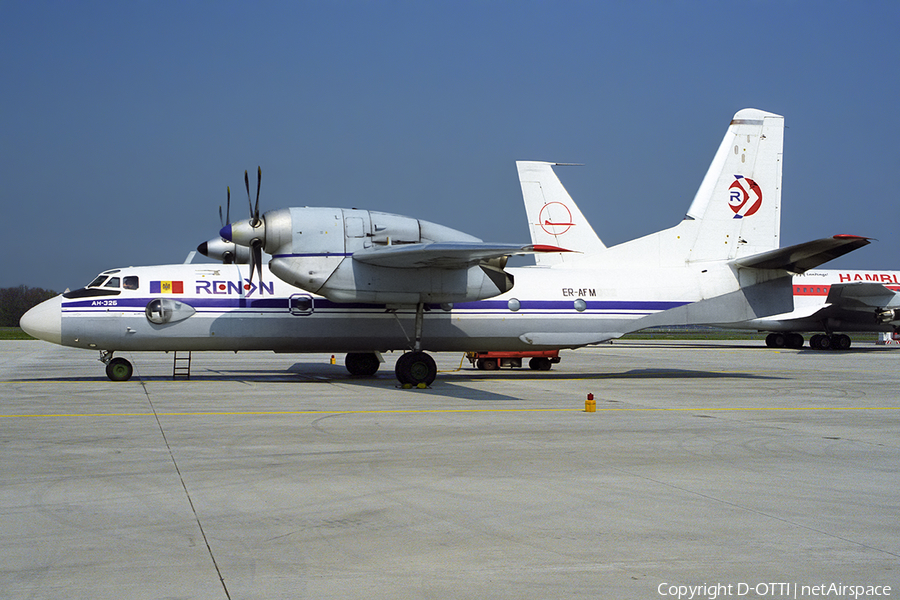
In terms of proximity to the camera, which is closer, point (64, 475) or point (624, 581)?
point (624, 581)

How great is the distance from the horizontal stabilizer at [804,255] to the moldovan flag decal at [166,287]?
50.7 ft

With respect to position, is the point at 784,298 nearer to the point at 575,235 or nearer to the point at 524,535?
the point at 575,235

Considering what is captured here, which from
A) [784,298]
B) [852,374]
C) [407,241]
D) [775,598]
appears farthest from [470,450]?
[852,374]

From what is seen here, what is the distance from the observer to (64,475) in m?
7.93

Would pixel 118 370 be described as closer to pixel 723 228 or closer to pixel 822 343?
pixel 723 228

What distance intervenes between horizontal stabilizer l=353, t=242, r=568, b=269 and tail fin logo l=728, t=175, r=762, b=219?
9.15 m

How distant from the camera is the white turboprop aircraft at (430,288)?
17.9m

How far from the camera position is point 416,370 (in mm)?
18766

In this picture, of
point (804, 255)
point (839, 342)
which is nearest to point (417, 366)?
point (804, 255)

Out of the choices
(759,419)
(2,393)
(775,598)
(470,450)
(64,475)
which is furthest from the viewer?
(2,393)

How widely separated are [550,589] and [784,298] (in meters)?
19.6

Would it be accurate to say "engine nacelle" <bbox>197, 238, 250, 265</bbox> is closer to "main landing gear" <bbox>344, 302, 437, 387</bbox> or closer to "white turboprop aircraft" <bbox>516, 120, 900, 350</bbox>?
"main landing gear" <bbox>344, 302, 437, 387</bbox>

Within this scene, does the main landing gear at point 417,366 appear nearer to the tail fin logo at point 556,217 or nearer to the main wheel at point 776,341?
the tail fin logo at point 556,217

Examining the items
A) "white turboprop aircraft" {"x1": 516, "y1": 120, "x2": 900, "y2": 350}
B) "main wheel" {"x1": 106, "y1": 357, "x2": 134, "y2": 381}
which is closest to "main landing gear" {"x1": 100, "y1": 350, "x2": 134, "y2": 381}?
"main wheel" {"x1": 106, "y1": 357, "x2": 134, "y2": 381}
